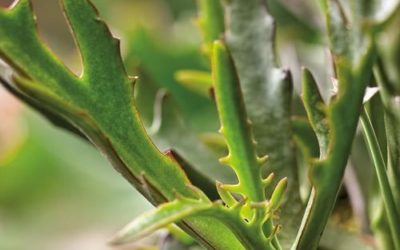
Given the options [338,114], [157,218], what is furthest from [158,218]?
[338,114]

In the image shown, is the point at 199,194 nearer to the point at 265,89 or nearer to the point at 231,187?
the point at 231,187

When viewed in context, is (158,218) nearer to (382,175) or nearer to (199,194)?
(199,194)

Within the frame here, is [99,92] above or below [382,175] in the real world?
above

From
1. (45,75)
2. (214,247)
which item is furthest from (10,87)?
(214,247)

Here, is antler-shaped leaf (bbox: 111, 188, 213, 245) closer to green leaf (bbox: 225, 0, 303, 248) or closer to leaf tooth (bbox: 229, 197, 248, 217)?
leaf tooth (bbox: 229, 197, 248, 217)

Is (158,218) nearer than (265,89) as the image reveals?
Yes

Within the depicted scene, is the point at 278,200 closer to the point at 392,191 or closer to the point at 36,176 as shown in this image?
the point at 392,191

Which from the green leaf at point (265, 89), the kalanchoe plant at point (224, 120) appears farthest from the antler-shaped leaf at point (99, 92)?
the green leaf at point (265, 89)

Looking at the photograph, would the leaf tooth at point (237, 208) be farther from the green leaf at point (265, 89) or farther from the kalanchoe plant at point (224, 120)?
the green leaf at point (265, 89)
